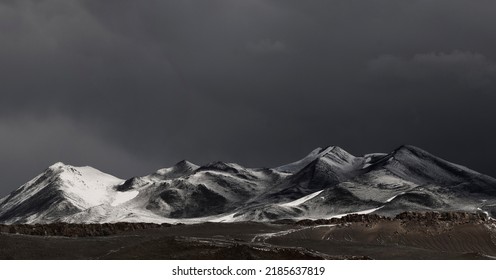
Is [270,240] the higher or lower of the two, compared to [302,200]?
lower

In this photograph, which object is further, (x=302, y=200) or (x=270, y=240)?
(x=302, y=200)

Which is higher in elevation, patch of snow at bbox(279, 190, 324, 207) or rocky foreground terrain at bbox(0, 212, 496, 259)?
patch of snow at bbox(279, 190, 324, 207)

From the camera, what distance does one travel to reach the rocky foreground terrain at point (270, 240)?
160ft

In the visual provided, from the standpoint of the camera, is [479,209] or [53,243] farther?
[479,209]

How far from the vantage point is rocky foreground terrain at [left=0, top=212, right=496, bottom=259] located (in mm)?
48781

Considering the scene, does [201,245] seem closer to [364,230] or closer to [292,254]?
[292,254]

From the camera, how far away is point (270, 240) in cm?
6250

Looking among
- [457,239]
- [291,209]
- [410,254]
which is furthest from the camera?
[291,209]

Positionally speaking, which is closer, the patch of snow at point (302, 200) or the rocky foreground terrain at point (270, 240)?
the rocky foreground terrain at point (270, 240)

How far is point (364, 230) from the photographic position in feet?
221

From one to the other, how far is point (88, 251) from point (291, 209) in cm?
12574
